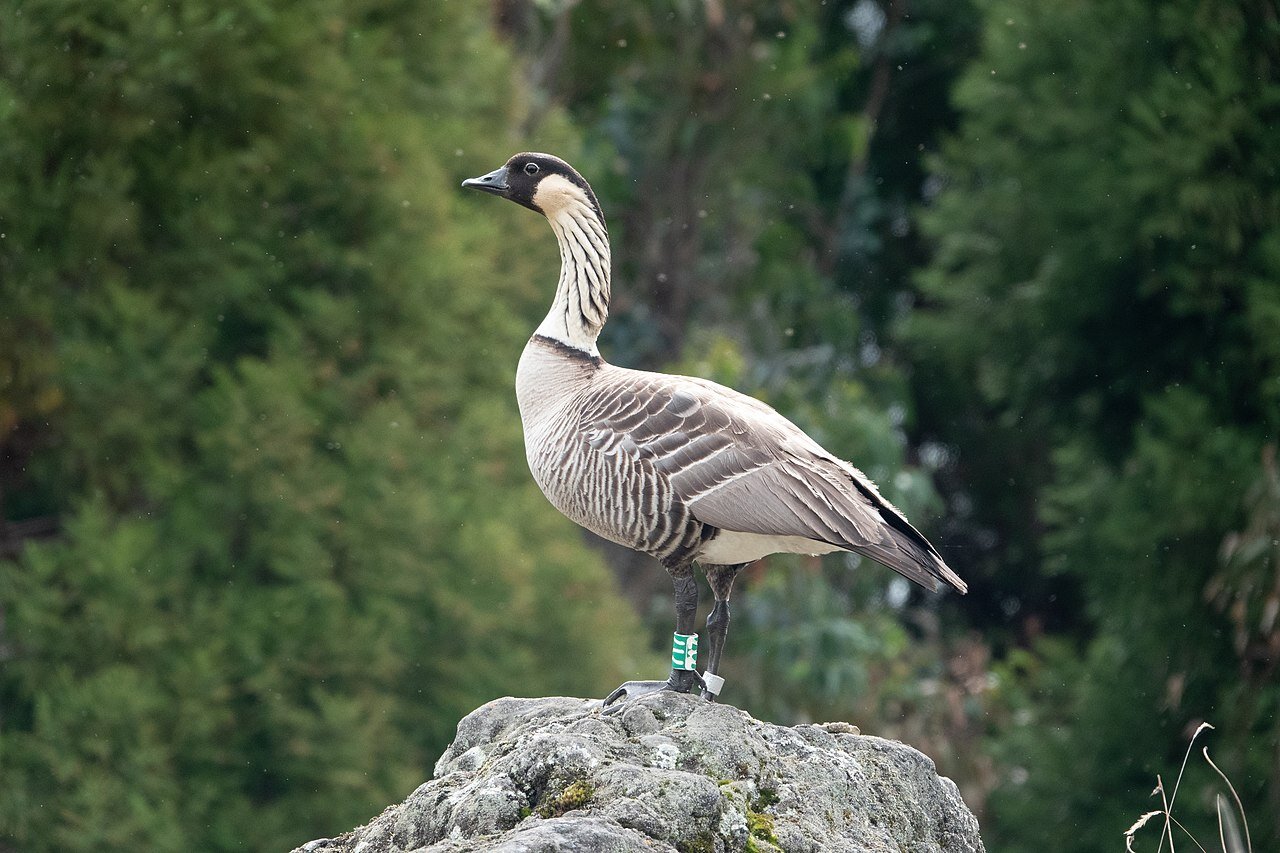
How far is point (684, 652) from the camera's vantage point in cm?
555

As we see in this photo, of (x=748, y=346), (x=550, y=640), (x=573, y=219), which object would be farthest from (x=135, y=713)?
(x=748, y=346)

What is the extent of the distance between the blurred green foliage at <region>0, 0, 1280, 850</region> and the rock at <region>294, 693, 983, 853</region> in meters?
5.27

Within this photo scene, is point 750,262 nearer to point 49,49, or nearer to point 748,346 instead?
point 748,346

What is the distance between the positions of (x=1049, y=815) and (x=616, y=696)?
716cm

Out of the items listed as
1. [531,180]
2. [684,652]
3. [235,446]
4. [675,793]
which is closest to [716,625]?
[684,652]

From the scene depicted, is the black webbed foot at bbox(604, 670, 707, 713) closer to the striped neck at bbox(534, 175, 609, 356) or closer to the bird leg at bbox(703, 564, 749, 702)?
the bird leg at bbox(703, 564, 749, 702)

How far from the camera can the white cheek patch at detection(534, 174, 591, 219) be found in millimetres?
6336

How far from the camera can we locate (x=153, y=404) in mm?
11016

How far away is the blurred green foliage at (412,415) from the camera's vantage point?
10.5 m

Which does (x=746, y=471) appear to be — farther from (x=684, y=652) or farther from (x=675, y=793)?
(x=675, y=793)

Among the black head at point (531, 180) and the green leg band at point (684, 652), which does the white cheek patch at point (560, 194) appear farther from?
the green leg band at point (684, 652)

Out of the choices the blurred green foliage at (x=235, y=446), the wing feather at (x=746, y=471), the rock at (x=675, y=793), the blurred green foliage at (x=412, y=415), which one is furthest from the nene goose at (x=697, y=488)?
the blurred green foliage at (x=235, y=446)

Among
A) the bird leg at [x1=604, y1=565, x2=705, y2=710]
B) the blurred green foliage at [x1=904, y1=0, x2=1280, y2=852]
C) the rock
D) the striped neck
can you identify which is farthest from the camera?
the blurred green foliage at [x1=904, y1=0, x2=1280, y2=852]

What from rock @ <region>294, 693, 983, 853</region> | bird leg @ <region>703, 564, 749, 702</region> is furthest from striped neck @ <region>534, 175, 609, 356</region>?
rock @ <region>294, 693, 983, 853</region>
